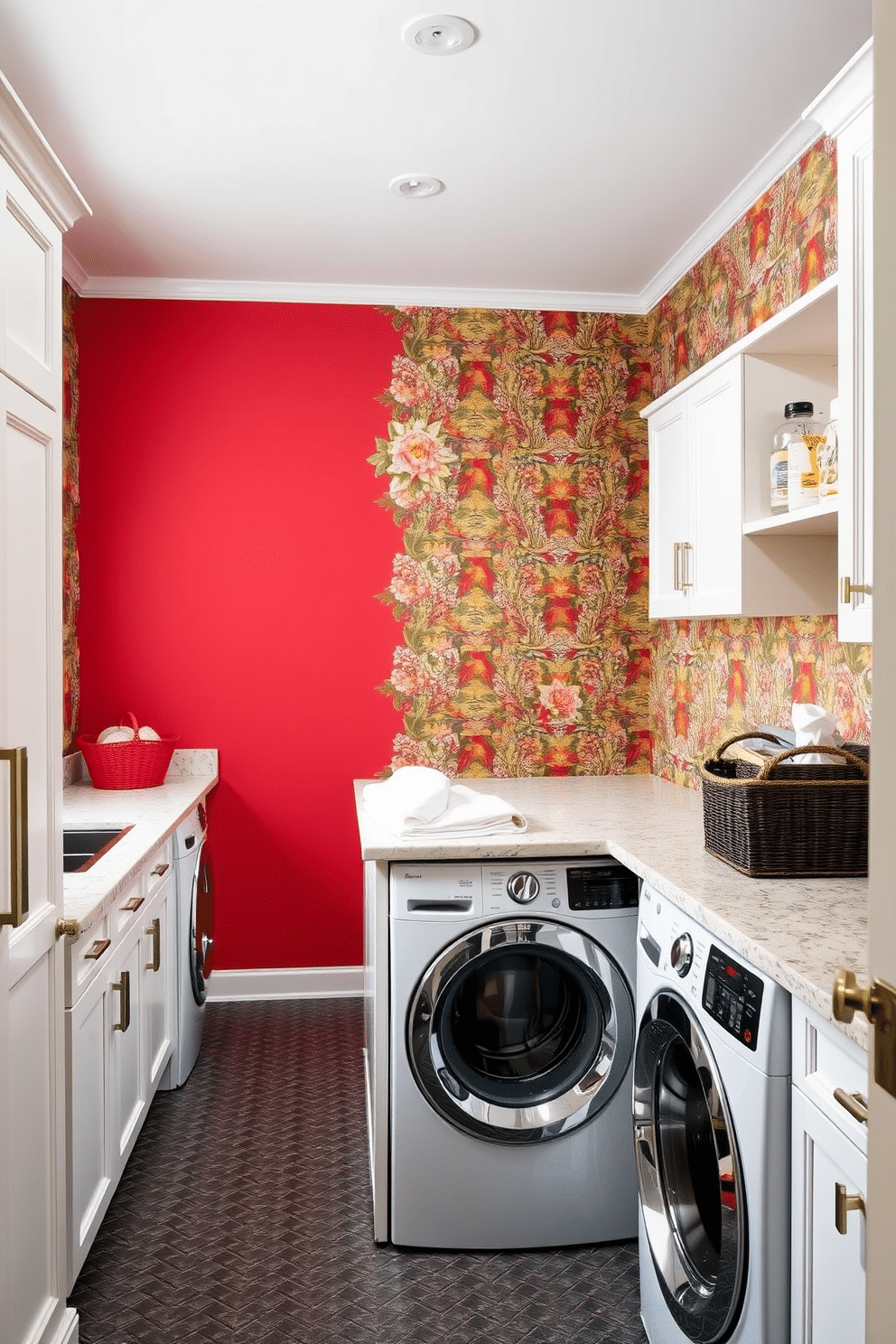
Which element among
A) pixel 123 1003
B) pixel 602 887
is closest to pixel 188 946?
pixel 123 1003

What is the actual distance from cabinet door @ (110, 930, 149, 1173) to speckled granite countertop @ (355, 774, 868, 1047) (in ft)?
2.02

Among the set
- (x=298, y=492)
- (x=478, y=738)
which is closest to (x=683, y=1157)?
(x=478, y=738)

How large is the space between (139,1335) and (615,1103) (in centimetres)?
109

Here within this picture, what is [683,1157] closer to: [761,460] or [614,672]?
[761,460]

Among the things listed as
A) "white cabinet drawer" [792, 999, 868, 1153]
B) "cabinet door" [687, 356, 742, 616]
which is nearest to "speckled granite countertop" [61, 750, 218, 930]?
"white cabinet drawer" [792, 999, 868, 1153]

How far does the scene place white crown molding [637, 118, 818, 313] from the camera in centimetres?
259

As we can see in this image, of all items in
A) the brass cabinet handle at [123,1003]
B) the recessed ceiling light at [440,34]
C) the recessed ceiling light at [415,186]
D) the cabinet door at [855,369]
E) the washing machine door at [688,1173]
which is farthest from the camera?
the recessed ceiling light at [415,186]

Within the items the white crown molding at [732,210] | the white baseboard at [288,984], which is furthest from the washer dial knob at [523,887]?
the white crown molding at [732,210]

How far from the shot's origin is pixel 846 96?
1646 mm

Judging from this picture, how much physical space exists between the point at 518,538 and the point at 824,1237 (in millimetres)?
2808

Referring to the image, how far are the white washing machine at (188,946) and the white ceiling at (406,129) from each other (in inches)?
73.8

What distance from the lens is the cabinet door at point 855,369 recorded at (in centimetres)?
165

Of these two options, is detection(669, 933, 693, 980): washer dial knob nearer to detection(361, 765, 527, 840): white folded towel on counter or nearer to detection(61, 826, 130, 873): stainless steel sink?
detection(361, 765, 527, 840): white folded towel on counter

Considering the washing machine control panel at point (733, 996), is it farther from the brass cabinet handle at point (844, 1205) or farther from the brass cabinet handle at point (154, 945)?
the brass cabinet handle at point (154, 945)
